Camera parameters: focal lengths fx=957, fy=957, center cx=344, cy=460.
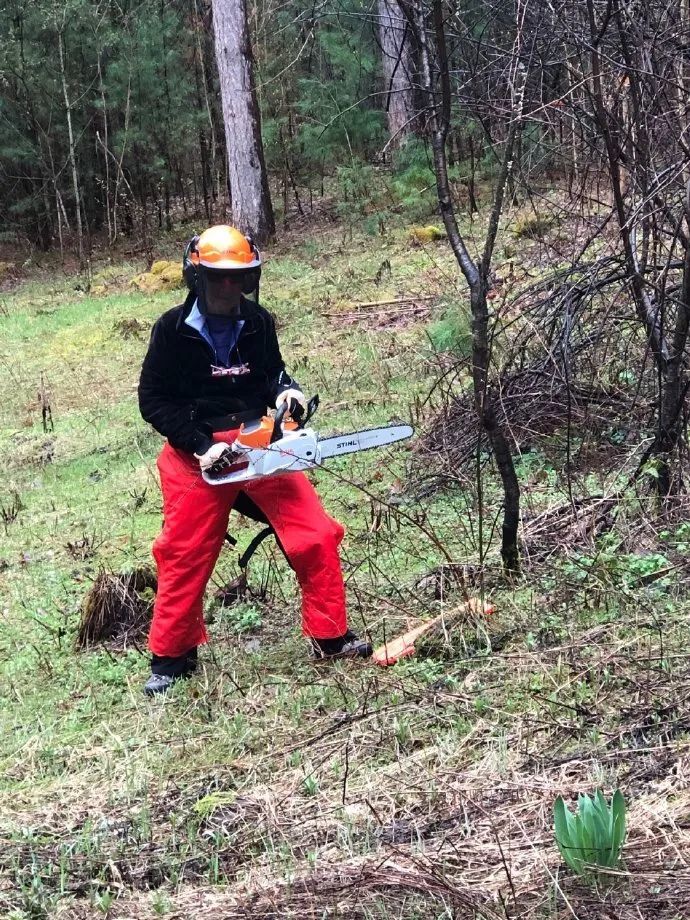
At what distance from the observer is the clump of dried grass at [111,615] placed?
199 inches

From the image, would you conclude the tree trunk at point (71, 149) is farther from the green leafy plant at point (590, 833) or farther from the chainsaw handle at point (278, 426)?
the green leafy plant at point (590, 833)

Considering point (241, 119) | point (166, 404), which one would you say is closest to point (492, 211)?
point (166, 404)

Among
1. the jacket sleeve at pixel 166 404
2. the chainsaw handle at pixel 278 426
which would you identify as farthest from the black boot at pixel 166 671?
the chainsaw handle at pixel 278 426

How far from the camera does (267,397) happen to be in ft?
14.9

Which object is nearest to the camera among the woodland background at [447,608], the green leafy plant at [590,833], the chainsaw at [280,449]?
the green leafy plant at [590,833]

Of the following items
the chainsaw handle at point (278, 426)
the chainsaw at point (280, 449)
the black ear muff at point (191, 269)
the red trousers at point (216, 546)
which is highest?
the black ear muff at point (191, 269)

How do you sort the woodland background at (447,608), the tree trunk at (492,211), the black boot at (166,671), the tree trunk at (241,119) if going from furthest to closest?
the tree trunk at (241,119)
the black boot at (166,671)
the tree trunk at (492,211)
the woodland background at (447,608)

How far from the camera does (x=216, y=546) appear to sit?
4250 millimetres

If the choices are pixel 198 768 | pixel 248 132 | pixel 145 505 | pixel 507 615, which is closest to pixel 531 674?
pixel 507 615

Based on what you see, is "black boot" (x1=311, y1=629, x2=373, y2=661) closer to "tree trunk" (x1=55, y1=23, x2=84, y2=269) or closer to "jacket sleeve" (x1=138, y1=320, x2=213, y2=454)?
"jacket sleeve" (x1=138, y1=320, x2=213, y2=454)

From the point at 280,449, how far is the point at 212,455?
0.96ft

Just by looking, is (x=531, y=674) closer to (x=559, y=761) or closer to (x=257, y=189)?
(x=559, y=761)

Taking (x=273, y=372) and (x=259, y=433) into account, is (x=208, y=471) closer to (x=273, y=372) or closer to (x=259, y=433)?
(x=259, y=433)

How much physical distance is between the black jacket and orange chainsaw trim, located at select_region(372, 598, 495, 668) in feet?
3.91
